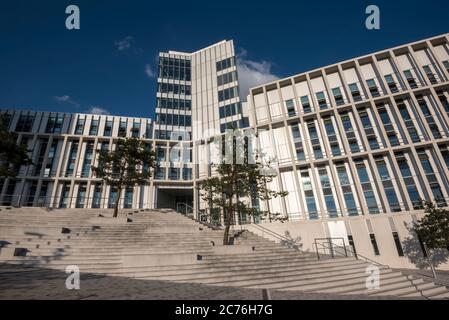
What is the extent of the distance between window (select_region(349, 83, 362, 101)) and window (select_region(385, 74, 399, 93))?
11.2 ft

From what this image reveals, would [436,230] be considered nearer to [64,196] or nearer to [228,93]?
[228,93]

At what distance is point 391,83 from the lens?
27641 millimetres

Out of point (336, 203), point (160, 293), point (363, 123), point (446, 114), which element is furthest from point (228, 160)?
point (446, 114)

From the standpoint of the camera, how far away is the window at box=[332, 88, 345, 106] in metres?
28.8

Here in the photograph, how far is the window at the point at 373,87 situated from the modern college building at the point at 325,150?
0.36 feet

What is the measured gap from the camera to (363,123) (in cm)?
2736

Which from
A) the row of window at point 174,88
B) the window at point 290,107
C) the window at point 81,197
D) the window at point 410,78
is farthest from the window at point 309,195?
the window at point 81,197

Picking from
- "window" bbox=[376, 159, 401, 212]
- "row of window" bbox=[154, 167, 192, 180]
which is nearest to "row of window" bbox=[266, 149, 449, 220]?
"window" bbox=[376, 159, 401, 212]

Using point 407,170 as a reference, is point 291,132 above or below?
above

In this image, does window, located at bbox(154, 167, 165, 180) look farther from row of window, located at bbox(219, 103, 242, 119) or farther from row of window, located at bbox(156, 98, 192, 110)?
row of window, located at bbox(156, 98, 192, 110)

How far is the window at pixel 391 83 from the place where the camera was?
1076 inches

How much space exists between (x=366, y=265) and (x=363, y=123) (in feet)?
65.0

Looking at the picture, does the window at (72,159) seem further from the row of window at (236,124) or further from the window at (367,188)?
the window at (367,188)
